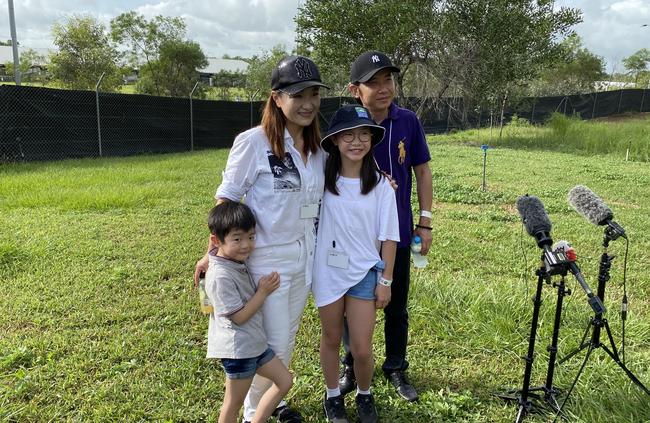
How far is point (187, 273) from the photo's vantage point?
4.28 metres

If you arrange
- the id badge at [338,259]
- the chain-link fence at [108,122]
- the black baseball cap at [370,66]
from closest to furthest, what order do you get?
the id badge at [338,259] → the black baseball cap at [370,66] → the chain-link fence at [108,122]

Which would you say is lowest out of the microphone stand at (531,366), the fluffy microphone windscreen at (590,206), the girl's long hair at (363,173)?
the microphone stand at (531,366)

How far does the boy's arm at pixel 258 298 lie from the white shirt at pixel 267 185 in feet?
0.50

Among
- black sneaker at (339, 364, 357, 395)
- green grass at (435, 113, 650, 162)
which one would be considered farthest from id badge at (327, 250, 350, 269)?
green grass at (435, 113, 650, 162)

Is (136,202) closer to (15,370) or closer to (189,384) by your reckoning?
(15,370)

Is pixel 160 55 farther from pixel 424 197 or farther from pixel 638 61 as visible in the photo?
pixel 638 61

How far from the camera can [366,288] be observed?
222 cm

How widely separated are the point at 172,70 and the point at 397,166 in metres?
26.4

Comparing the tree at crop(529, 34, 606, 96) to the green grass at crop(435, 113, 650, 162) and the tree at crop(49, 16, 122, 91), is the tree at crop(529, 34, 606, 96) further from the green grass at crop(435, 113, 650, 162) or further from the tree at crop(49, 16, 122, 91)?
the tree at crop(49, 16, 122, 91)

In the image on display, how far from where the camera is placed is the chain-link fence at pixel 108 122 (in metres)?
9.41

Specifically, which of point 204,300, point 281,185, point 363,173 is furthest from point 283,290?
point 363,173

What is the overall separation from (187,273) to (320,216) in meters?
2.44

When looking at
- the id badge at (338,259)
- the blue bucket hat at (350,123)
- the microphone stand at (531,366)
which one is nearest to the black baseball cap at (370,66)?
the blue bucket hat at (350,123)

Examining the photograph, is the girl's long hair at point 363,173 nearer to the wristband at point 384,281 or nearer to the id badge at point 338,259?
the id badge at point 338,259
